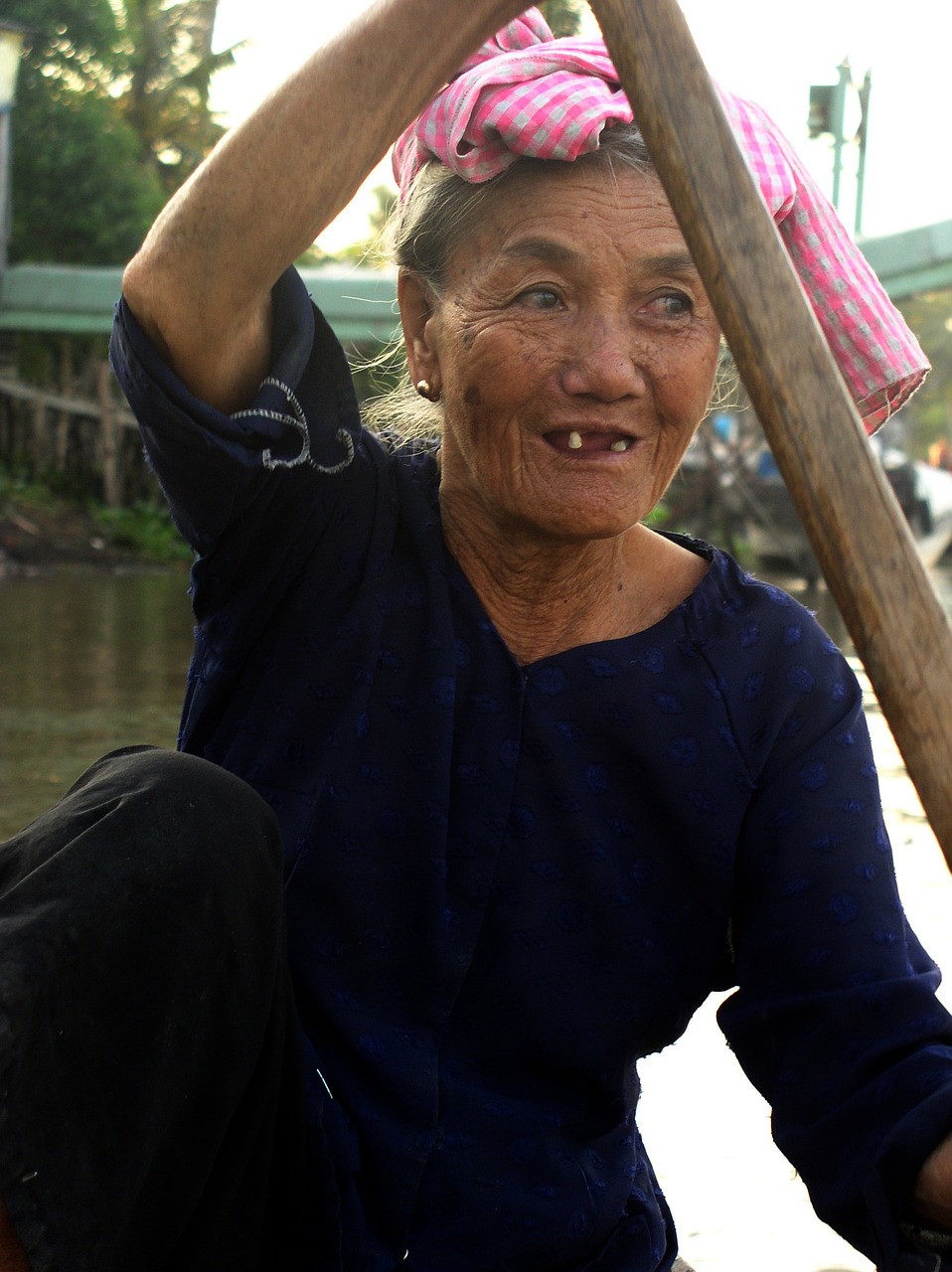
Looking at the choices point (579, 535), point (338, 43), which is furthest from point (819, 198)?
point (338, 43)

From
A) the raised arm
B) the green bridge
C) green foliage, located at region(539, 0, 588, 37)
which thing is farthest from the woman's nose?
green foliage, located at region(539, 0, 588, 37)

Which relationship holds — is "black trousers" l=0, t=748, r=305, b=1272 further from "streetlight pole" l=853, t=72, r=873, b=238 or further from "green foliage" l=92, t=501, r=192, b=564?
"streetlight pole" l=853, t=72, r=873, b=238

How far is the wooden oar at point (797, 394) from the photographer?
3.57ft

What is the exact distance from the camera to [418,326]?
1730mm

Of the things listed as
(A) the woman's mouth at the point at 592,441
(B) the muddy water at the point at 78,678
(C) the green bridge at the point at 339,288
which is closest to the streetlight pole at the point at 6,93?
(C) the green bridge at the point at 339,288

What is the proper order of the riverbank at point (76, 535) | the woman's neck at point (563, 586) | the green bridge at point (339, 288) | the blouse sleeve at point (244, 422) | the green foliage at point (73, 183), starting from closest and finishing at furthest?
1. the blouse sleeve at point (244, 422)
2. the woman's neck at point (563, 586)
3. the green bridge at point (339, 288)
4. the riverbank at point (76, 535)
5. the green foliage at point (73, 183)

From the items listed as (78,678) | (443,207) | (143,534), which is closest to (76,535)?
(143,534)

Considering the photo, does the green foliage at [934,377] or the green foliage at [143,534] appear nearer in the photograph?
the green foliage at [143,534]

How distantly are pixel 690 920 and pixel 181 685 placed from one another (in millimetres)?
4340

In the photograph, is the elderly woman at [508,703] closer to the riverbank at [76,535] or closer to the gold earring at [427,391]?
the gold earring at [427,391]

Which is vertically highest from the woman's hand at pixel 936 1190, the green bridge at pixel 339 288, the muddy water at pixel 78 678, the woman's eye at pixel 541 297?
the woman's eye at pixel 541 297

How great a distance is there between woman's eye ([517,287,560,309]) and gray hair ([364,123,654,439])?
112 millimetres

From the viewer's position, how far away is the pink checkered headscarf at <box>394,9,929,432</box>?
148 cm

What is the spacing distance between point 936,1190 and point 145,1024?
67 centimetres
